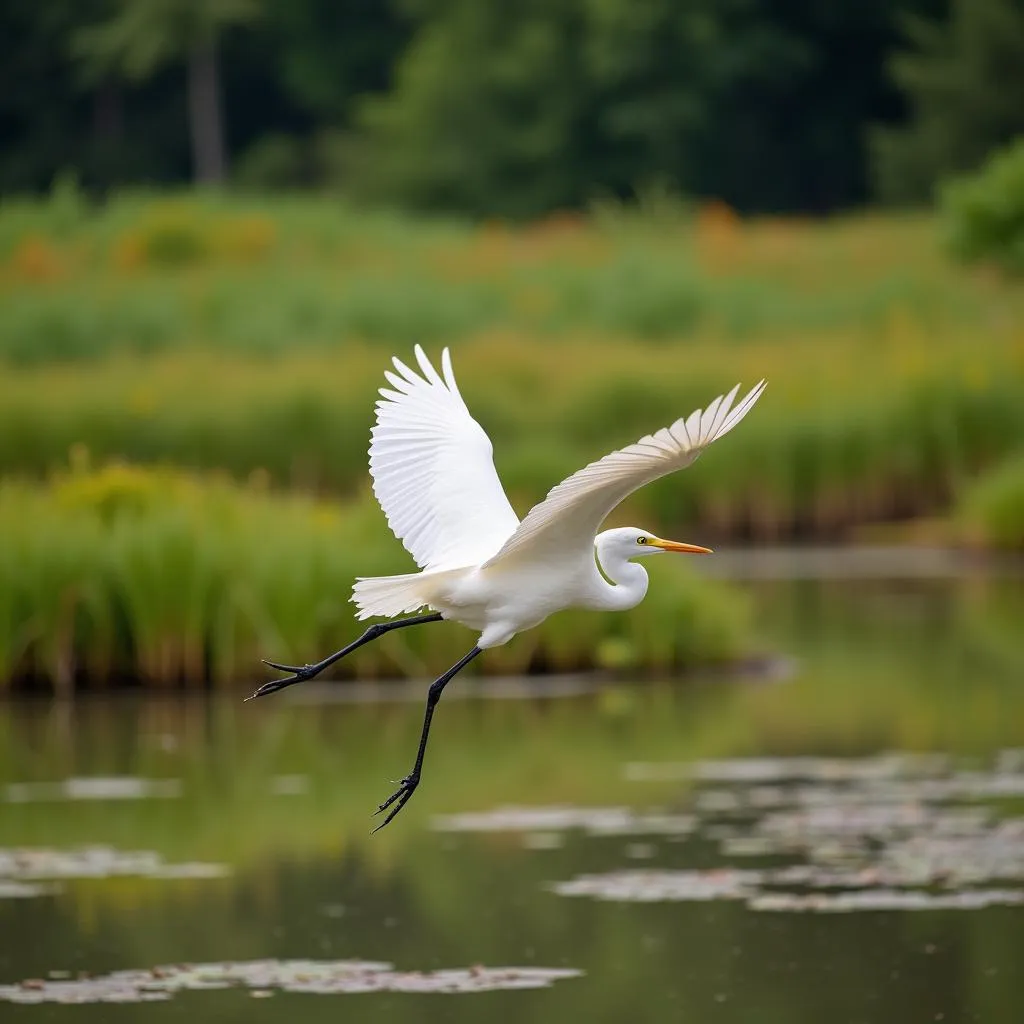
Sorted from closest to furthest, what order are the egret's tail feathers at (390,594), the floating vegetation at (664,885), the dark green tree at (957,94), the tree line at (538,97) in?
the egret's tail feathers at (390,594)
the floating vegetation at (664,885)
the dark green tree at (957,94)
the tree line at (538,97)

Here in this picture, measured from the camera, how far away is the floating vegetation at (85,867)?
10125 mm

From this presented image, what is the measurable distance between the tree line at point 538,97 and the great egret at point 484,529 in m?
33.6

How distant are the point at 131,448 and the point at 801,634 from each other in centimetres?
703

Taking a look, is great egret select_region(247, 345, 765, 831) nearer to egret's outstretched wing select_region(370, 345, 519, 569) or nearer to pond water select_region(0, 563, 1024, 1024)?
egret's outstretched wing select_region(370, 345, 519, 569)

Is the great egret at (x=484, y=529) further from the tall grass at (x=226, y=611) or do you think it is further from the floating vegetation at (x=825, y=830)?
the tall grass at (x=226, y=611)

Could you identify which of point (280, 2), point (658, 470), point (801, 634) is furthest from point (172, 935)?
point (280, 2)

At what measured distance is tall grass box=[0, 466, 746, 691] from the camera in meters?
14.4

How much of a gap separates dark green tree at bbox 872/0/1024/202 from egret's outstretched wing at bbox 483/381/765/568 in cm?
3461

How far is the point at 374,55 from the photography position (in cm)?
5097

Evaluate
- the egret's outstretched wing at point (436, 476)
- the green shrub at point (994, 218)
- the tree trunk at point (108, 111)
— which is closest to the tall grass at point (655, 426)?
the green shrub at point (994, 218)

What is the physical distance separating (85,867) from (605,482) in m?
4.20

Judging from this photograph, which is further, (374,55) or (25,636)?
(374,55)

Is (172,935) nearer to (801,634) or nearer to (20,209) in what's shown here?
(801,634)

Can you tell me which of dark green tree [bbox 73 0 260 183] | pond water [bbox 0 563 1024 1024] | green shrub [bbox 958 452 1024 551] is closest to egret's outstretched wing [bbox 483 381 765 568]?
pond water [bbox 0 563 1024 1024]
